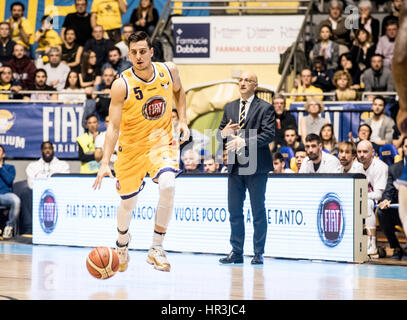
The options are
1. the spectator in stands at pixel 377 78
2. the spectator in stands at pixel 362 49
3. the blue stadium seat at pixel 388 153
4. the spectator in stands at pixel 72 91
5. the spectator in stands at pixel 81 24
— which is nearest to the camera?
the blue stadium seat at pixel 388 153

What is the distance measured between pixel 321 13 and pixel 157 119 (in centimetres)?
1024

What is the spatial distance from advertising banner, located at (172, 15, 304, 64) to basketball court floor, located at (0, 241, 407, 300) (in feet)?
26.1

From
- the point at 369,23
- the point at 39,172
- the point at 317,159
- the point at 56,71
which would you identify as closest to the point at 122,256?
the point at 317,159

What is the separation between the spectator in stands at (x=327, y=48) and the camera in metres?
15.8

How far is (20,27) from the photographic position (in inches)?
734

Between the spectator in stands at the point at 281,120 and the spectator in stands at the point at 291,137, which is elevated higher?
the spectator in stands at the point at 281,120

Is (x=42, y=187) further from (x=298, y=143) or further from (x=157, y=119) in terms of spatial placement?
(x=157, y=119)

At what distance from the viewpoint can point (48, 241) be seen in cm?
1336

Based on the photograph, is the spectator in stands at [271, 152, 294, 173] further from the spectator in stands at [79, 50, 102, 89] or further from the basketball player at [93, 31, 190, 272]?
the spectator in stands at [79, 50, 102, 89]

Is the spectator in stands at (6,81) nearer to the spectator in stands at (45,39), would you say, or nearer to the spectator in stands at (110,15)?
the spectator in stands at (45,39)

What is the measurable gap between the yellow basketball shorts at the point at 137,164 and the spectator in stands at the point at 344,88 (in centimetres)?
646

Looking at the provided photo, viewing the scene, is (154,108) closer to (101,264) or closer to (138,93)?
(138,93)

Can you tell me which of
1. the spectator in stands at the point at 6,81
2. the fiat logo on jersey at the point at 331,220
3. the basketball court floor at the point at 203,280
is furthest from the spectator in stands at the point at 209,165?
the spectator in stands at the point at 6,81

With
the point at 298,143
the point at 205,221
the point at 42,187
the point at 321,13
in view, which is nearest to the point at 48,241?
the point at 42,187
